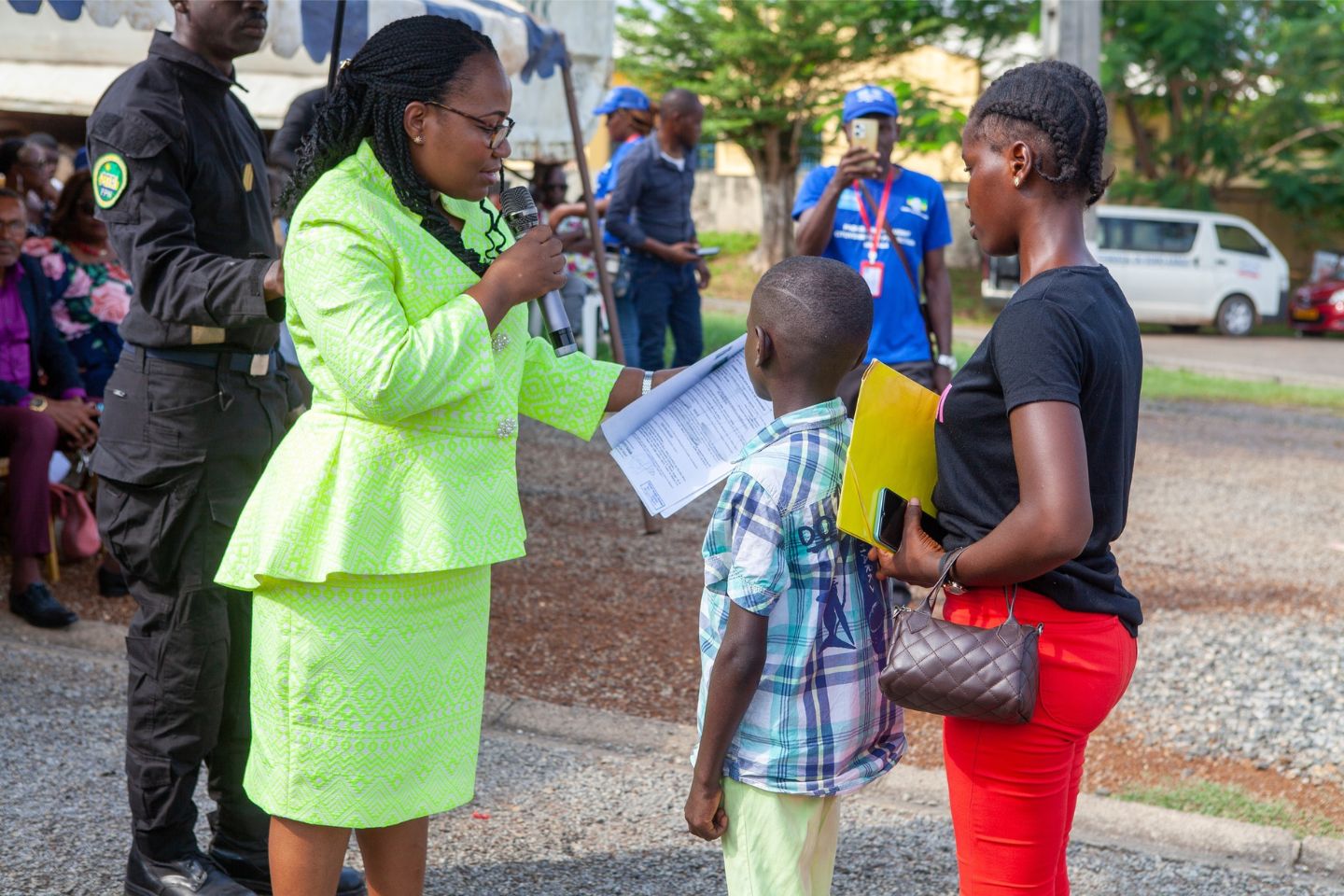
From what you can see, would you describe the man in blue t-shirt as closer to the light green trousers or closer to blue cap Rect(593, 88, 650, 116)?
the light green trousers

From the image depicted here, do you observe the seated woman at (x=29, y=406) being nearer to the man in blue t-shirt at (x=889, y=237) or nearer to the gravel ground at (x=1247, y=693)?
the man in blue t-shirt at (x=889, y=237)

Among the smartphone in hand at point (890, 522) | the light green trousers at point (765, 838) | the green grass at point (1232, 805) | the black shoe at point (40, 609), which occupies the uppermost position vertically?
the smartphone in hand at point (890, 522)

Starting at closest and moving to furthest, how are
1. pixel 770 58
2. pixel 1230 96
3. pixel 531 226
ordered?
pixel 531 226
pixel 1230 96
pixel 770 58

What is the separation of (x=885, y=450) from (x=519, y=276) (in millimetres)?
692

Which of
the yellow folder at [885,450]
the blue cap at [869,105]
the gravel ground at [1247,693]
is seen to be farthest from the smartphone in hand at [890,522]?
the blue cap at [869,105]

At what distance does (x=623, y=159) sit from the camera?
8.98 meters

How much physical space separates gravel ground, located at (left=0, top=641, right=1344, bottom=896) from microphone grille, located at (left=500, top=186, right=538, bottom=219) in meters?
1.70

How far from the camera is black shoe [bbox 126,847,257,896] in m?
3.16

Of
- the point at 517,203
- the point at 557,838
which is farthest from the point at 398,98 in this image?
the point at 557,838

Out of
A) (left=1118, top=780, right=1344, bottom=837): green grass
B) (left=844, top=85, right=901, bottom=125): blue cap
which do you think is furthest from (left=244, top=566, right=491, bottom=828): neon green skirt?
(left=844, top=85, right=901, bottom=125): blue cap

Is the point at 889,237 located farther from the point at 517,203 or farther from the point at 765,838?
the point at 765,838

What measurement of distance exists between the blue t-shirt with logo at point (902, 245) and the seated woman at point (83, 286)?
129 inches

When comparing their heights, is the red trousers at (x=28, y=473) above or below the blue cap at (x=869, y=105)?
below

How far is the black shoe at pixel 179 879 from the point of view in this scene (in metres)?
3.16
